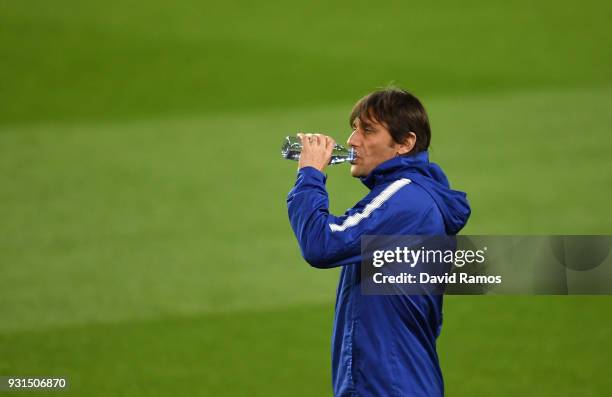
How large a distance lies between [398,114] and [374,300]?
0.68m

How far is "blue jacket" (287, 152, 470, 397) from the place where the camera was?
3.21 m

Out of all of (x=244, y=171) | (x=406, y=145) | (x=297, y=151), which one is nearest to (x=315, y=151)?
(x=406, y=145)

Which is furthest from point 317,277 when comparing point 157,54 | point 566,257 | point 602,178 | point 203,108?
point 157,54

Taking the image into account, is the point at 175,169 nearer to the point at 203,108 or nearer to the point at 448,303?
the point at 203,108

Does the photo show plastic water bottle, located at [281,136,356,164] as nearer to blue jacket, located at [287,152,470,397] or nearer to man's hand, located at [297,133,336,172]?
man's hand, located at [297,133,336,172]

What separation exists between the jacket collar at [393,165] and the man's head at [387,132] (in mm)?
36

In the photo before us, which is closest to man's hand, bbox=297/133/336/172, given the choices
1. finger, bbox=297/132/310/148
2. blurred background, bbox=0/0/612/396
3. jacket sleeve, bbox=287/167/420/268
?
finger, bbox=297/132/310/148

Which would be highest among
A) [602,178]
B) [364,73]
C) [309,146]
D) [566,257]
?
[364,73]

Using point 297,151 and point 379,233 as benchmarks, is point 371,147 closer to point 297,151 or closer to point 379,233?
point 379,233

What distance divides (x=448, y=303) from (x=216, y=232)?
192 centimetres

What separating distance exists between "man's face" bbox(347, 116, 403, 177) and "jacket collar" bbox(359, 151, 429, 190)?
0.13 feet

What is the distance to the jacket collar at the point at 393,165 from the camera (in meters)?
3.40

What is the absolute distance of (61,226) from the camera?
7.59 m

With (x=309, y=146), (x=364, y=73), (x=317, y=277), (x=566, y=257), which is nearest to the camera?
(x=309, y=146)
